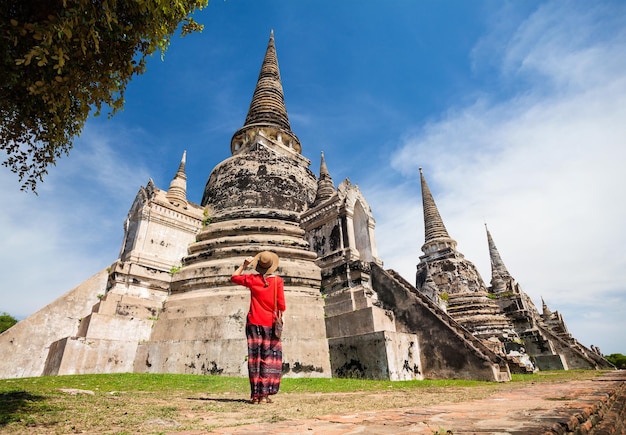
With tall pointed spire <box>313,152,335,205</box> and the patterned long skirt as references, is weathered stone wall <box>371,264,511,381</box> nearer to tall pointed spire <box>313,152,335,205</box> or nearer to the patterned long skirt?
tall pointed spire <box>313,152,335,205</box>

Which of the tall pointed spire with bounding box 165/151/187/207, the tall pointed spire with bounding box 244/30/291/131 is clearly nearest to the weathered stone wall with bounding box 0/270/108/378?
the tall pointed spire with bounding box 165/151/187/207

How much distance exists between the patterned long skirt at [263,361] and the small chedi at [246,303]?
463 cm

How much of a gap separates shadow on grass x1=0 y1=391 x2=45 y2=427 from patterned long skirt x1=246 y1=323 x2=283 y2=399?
2613 millimetres

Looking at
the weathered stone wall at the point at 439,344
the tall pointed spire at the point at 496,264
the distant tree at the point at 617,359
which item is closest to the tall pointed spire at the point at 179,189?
the weathered stone wall at the point at 439,344

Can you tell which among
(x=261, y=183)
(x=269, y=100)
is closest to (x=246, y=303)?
(x=261, y=183)

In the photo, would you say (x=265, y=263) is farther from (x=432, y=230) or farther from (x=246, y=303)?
(x=432, y=230)

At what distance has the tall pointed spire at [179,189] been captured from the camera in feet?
53.7

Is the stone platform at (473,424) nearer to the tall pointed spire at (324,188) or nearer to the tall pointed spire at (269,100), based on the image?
the tall pointed spire at (324,188)

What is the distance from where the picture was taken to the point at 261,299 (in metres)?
5.46

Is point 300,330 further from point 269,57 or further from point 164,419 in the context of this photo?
point 269,57

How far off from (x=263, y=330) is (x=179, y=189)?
1359 centimetres

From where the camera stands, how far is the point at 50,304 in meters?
11.2

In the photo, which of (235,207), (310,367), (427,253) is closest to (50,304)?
(235,207)

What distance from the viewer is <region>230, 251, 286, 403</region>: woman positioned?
201 inches
